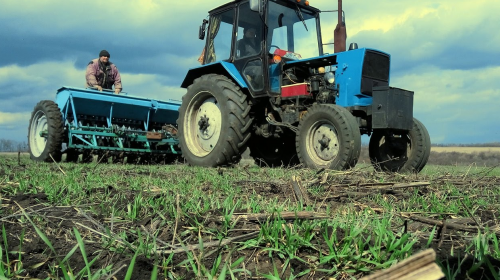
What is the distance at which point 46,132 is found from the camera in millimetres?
8250

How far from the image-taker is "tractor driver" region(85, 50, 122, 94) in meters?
8.96

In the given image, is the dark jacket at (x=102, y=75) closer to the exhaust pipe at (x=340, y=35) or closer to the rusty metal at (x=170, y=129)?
the rusty metal at (x=170, y=129)

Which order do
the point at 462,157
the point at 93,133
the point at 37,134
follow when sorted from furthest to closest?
the point at 462,157 → the point at 37,134 → the point at 93,133

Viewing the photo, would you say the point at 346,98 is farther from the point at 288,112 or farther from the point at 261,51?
the point at 261,51

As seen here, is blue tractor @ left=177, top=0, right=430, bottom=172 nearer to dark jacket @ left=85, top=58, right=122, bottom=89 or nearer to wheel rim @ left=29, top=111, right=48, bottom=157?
dark jacket @ left=85, top=58, right=122, bottom=89

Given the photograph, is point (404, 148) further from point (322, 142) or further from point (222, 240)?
point (222, 240)

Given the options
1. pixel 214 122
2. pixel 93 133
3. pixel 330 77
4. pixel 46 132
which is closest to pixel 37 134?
pixel 46 132

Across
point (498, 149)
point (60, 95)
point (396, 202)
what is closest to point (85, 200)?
point (396, 202)

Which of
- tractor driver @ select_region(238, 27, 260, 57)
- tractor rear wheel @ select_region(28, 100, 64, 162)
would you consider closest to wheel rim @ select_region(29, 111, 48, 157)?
tractor rear wheel @ select_region(28, 100, 64, 162)

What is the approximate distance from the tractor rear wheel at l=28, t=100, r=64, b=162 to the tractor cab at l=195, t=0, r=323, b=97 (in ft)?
9.77

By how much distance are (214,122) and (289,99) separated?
1368mm

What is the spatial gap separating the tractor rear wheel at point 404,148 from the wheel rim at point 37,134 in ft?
19.9

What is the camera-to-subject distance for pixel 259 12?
6.08 metres

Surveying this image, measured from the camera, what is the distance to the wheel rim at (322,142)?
5562mm
